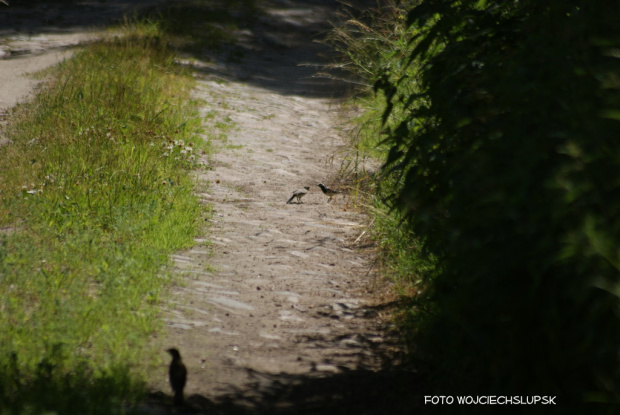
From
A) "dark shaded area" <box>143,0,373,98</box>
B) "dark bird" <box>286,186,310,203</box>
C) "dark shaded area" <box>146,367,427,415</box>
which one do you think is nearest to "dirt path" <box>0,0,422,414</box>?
"dark shaded area" <box>146,367,427,415</box>

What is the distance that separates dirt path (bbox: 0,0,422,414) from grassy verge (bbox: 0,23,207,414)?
0.93 ft

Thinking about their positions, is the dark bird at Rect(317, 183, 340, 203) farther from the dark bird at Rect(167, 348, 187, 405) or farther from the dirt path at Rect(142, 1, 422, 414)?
the dark bird at Rect(167, 348, 187, 405)

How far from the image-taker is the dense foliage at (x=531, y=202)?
2299 mm

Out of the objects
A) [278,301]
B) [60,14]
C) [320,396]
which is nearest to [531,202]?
[320,396]

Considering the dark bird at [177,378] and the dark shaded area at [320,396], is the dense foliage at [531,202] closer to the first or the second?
the dark shaded area at [320,396]

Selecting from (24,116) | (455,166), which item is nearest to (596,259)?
(455,166)

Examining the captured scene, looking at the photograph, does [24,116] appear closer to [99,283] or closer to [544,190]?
[99,283]

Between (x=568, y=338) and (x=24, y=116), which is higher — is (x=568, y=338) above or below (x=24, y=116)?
above

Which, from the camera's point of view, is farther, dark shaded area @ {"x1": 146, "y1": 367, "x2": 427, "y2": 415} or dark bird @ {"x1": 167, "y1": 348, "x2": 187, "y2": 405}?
dark shaded area @ {"x1": 146, "y1": 367, "x2": 427, "y2": 415}

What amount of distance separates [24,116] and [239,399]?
20.5 feet

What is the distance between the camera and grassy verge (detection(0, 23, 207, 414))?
3.38m

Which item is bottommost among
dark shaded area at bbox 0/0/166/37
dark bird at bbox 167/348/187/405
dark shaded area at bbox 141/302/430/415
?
dark shaded area at bbox 141/302/430/415

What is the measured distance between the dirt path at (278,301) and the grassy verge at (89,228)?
0.93ft

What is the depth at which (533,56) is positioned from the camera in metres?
2.67
